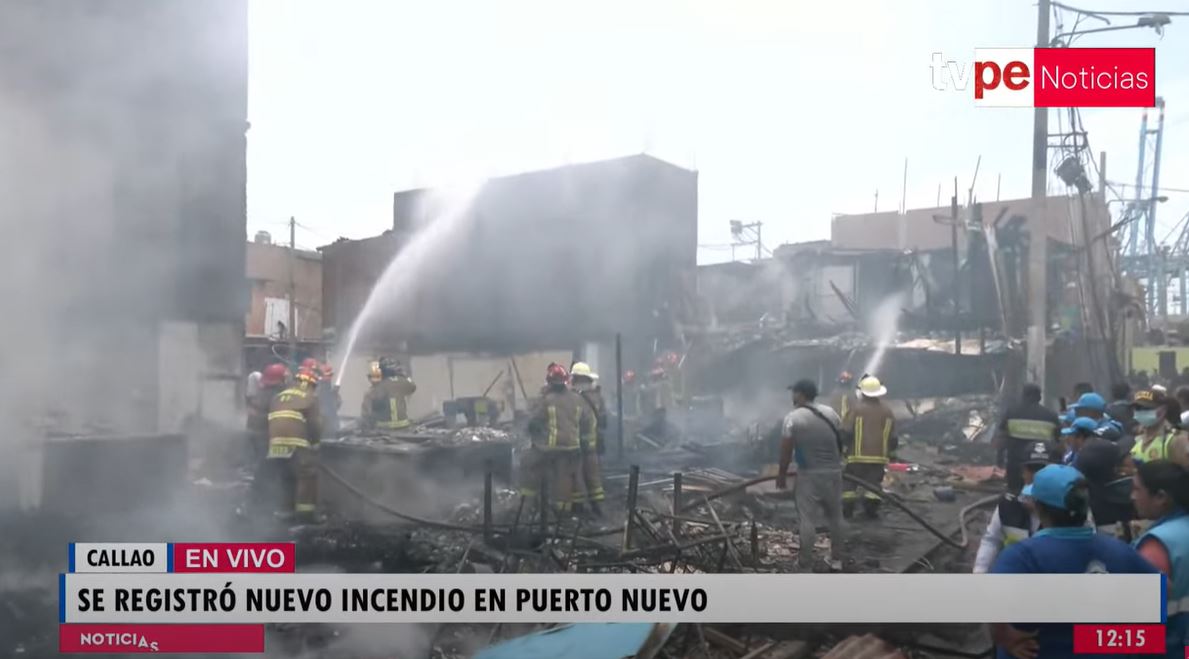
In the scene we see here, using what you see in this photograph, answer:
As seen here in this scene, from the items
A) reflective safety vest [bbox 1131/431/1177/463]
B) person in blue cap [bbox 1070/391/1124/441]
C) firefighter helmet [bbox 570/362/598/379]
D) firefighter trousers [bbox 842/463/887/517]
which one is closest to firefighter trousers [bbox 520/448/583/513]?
firefighter helmet [bbox 570/362/598/379]

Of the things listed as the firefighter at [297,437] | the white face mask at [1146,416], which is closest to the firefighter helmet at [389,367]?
the firefighter at [297,437]

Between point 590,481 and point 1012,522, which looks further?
point 590,481

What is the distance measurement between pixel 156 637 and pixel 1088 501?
309 cm

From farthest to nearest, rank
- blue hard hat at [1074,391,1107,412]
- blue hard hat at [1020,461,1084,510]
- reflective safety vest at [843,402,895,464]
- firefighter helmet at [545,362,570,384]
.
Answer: blue hard hat at [1074,391,1107,412] → reflective safety vest at [843,402,895,464] → firefighter helmet at [545,362,570,384] → blue hard hat at [1020,461,1084,510]

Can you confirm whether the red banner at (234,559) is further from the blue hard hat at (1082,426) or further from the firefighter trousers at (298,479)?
the blue hard hat at (1082,426)

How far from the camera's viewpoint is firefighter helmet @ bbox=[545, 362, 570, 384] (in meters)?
2.97

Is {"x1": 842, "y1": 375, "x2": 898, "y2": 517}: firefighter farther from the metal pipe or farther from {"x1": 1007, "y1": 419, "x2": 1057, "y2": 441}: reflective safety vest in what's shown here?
the metal pipe

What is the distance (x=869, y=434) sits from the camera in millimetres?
3387

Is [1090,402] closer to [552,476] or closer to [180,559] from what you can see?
[552,476]

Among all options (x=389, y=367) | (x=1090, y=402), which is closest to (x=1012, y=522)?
(x=1090, y=402)

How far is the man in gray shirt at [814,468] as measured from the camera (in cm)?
369

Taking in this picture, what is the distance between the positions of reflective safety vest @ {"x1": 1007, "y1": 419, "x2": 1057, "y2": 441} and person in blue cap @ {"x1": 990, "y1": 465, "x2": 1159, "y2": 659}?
2.24ft

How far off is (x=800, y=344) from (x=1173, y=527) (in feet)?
4.47

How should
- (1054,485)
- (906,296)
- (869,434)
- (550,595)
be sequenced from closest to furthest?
(1054,485) → (550,595) → (906,296) → (869,434)
